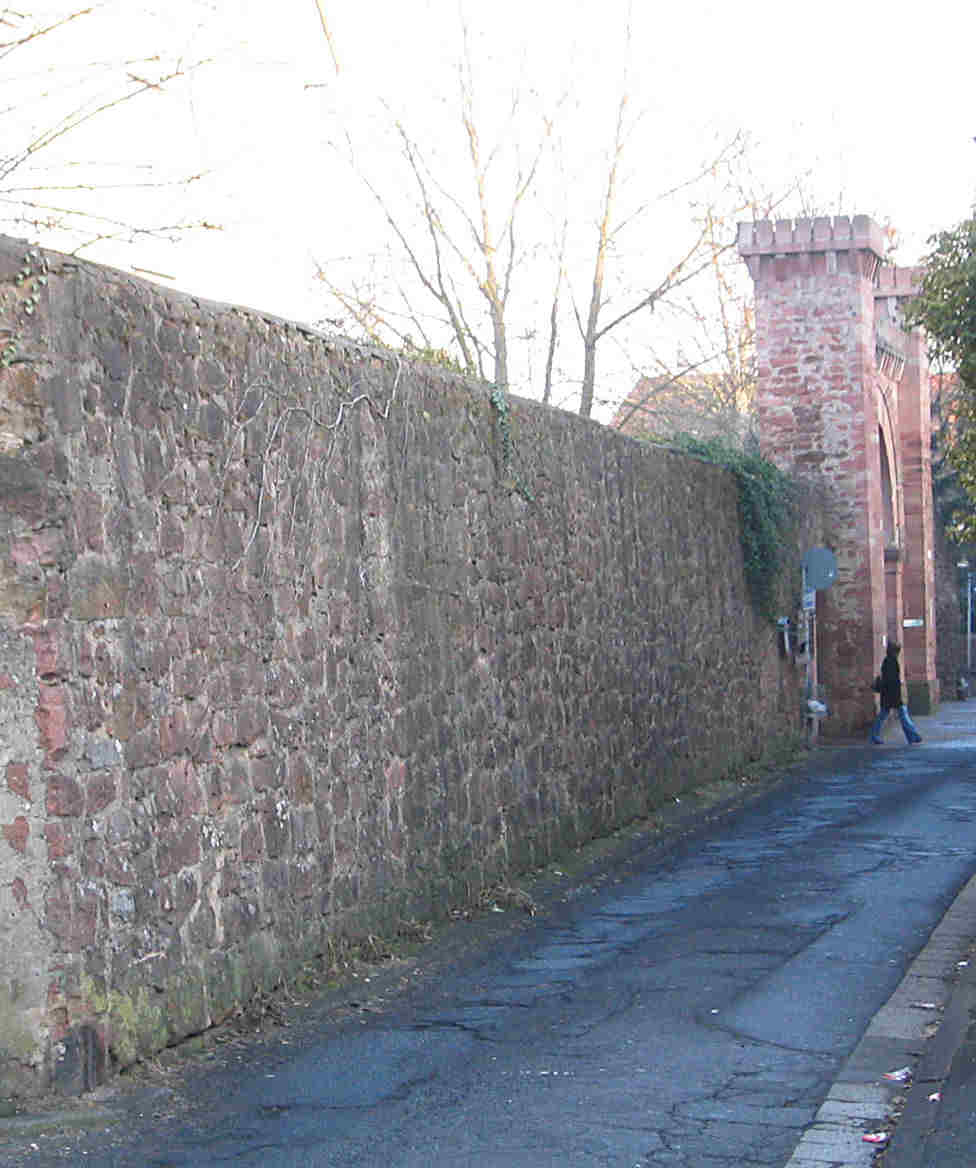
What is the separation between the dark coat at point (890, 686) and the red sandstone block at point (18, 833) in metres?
21.1

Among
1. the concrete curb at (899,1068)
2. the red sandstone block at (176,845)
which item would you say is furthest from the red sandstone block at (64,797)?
the concrete curb at (899,1068)

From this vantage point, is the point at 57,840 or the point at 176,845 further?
the point at 176,845

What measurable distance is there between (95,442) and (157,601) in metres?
0.78

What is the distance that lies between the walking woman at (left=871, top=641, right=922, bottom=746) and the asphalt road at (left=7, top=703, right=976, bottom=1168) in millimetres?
13154

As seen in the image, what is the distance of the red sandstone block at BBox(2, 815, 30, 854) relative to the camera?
20.9ft

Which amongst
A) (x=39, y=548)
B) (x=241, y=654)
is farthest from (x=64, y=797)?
(x=241, y=654)

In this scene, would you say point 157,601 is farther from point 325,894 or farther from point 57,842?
point 325,894

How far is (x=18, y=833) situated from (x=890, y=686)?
21.3 m

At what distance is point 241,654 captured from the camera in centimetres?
817

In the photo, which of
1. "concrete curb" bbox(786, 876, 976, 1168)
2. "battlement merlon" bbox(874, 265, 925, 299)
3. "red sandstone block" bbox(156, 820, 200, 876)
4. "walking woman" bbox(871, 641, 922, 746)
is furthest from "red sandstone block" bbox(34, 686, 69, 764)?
"battlement merlon" bbox(874, 265, 925, 299)

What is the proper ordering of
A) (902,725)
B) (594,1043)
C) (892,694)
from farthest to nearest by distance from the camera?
(902,725), (892,694), (594,1043)

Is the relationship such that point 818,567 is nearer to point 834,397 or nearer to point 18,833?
point 834,397

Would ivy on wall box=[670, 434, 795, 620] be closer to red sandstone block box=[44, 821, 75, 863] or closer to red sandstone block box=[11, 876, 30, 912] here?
red sandstone block box=[44, 821, 75, 863]

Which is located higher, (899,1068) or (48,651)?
(48,651)
